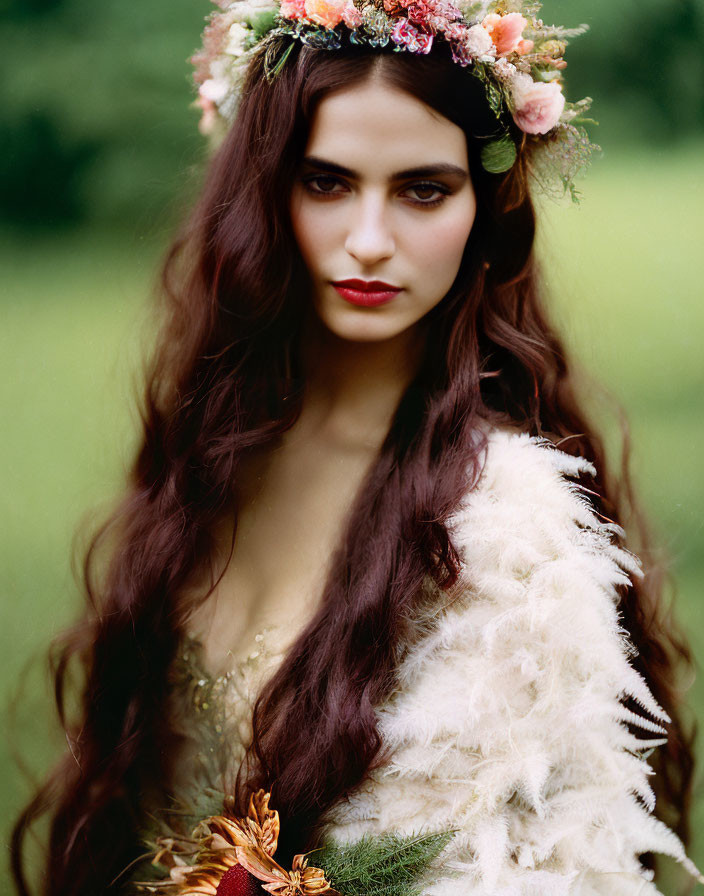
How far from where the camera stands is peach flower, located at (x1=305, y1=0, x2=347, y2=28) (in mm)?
1205

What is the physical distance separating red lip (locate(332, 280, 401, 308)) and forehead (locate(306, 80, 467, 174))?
6.3 inches

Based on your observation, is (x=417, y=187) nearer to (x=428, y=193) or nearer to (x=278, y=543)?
(x=428, y=193)

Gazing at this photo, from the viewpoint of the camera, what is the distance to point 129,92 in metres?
1.86

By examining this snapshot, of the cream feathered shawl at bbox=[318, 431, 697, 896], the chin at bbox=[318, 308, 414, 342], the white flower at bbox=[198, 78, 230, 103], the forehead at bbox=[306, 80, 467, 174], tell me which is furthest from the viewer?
the white flower at bbox=[198, 78, 230, 103]

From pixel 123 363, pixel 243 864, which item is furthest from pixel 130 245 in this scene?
pixel 243 864

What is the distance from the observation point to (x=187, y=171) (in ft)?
5.24

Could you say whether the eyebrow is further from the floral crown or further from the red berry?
the red berry

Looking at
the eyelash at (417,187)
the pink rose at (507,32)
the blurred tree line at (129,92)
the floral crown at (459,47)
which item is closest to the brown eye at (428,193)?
the eyelash at (417,187)

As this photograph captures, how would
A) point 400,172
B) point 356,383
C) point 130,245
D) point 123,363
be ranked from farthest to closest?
point 130,245
point 123,363
point 356,383
point 400,172

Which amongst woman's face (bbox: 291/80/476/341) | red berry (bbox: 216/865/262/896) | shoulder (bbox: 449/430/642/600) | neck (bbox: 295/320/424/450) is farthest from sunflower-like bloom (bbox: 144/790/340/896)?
woman's face (bbox: 291/80/476/341)

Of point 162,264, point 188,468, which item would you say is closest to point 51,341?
point 162,264

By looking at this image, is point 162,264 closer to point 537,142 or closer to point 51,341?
point 51,341

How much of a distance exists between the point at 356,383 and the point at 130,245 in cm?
66

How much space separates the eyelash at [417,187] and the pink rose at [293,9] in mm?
223
